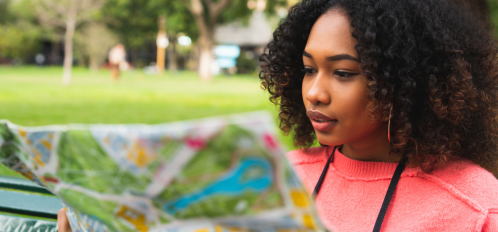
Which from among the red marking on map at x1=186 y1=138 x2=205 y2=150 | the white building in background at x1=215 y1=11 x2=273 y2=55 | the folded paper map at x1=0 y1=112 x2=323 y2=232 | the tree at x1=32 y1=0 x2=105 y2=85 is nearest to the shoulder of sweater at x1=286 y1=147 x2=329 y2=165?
the folded paper map at x1=0 y1=112 x2=323 y2=232

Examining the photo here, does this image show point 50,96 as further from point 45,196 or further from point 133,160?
point 133,160

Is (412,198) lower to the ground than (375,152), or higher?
lower

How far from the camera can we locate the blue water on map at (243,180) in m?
0.89

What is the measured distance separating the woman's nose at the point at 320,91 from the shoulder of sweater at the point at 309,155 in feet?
1.67

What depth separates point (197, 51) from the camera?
46.1 m

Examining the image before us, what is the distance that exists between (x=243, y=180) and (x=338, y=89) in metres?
0.83

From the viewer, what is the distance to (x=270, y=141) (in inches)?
33.8

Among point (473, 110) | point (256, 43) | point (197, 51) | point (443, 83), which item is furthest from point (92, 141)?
point (256, 43)

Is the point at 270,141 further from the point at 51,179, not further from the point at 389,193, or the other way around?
the point at 389,193

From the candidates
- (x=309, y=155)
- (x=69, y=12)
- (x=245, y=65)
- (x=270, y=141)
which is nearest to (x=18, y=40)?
(x=245, y=65)

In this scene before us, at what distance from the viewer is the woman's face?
1.64 meters

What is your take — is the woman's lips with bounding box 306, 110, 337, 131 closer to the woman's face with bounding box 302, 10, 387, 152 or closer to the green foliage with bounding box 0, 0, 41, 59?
the woman's face with bounding box 302, 10, 387, 152

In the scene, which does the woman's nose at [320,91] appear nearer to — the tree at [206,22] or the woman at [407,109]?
the woman at [407,109]

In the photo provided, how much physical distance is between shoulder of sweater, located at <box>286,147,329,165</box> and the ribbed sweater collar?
0.16m
